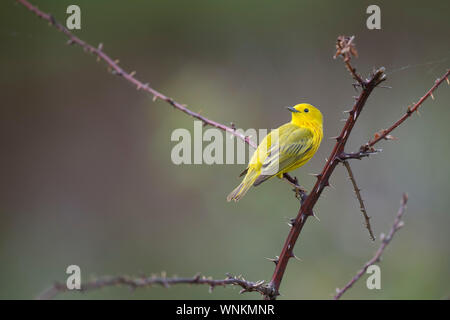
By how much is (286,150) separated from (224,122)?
2.61 m

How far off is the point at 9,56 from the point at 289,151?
455cm

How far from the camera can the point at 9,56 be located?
6250mm

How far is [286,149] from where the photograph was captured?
10.3ft

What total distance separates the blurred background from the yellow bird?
2038 mm

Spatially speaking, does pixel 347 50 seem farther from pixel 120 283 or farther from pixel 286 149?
pixel 286 149

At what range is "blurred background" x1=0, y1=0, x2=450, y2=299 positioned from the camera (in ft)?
17.3

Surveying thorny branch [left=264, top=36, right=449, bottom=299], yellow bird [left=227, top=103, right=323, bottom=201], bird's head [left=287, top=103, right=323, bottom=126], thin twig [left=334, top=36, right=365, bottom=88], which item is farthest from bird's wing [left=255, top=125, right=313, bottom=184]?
thin twig [left=334, top=36, right=365, bottom=88]

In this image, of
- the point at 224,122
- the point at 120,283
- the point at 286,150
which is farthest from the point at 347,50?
the point at 224,122

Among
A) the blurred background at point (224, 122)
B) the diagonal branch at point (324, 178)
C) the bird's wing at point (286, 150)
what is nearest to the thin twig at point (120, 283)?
the diagonal branch at point (324, 178)

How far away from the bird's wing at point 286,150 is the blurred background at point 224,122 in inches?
84.1

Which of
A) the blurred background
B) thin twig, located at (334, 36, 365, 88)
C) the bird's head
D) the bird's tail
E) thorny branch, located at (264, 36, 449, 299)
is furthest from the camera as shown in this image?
the blurred background

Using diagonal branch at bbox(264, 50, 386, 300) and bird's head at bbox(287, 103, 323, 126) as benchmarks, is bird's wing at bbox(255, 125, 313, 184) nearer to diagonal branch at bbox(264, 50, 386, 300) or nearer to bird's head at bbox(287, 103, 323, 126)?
bird's head at bbox(287, 103, 323, 126)

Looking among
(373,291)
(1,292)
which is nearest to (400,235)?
(373,291)

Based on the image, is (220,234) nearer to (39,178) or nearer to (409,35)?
(39,178)
